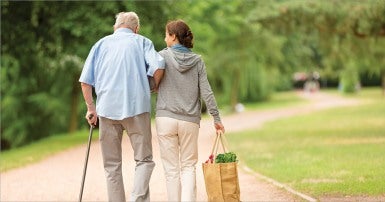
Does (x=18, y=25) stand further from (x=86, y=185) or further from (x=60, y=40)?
(x=86, y=185)

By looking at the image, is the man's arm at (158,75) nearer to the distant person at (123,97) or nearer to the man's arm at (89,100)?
the distant person at (123,97)

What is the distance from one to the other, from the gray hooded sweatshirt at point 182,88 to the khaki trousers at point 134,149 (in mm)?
224

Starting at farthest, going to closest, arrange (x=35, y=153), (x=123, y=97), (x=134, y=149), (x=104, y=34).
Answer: (x=104, y=34)
(x=35, y=153)
(x=134, y=149)
(x=123, y=97)

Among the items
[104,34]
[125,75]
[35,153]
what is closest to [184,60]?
[125,75]

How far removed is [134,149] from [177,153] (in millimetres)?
387

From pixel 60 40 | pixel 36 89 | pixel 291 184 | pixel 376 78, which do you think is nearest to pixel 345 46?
pixel 60 40

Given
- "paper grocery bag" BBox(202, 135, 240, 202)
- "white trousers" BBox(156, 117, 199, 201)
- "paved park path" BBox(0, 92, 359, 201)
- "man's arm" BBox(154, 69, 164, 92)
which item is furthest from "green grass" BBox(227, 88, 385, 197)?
"man's arm" BBox(154, 69, 164, 92)

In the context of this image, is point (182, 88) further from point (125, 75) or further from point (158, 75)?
point (125, 75)

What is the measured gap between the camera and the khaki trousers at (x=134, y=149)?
24.1 feet

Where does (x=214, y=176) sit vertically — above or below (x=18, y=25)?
below

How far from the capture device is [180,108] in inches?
289

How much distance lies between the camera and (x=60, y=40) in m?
20.9

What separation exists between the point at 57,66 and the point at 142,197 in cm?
1712

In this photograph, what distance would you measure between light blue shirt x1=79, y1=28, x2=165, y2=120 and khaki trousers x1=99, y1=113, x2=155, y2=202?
4.5 inches
